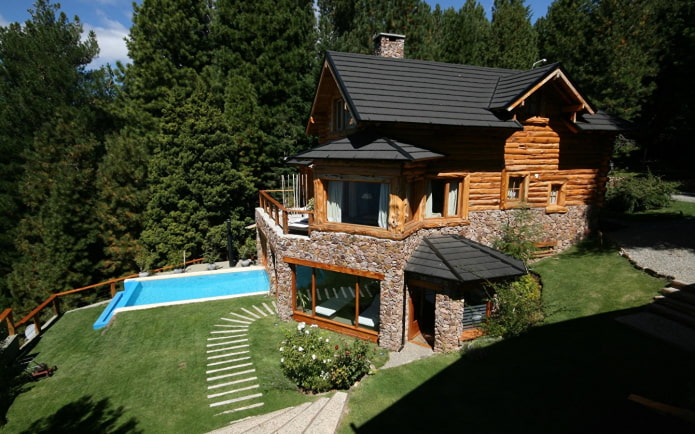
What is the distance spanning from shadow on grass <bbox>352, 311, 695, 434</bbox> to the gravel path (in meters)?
4.07

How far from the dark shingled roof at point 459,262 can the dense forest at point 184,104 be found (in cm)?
1700

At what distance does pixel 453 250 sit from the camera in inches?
510

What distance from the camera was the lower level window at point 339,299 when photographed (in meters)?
13.4

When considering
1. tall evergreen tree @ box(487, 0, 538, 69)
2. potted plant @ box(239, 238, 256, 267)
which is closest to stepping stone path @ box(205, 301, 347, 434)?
potted plant @ box(239, 238, 256, 267)

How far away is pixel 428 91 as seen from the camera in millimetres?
14422

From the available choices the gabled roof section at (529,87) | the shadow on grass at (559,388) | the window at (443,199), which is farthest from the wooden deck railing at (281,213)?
the gabled roof section at (529,87)

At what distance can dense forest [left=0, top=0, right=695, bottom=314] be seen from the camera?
25.0 metres

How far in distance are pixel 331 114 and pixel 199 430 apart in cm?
1426

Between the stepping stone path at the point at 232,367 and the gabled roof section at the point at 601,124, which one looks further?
the gabled roof section at the point at 601,124

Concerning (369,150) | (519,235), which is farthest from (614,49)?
(369,150)

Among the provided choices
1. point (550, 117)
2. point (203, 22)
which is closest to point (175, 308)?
point (550, 117)

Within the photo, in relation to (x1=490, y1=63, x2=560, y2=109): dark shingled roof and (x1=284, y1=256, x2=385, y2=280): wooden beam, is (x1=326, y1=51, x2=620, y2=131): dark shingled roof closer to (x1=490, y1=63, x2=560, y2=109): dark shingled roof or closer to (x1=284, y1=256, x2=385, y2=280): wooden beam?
(x1=490, y1=63, x2=560, y2=109): dark shingled roof

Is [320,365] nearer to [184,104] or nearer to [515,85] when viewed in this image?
[515,85]

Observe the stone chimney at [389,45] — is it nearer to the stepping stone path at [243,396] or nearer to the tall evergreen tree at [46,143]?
the stepping stone path at [243,396]
